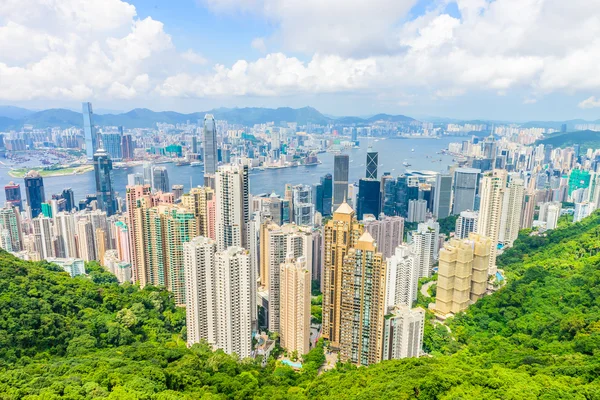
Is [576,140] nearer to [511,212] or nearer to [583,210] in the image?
[583,210]

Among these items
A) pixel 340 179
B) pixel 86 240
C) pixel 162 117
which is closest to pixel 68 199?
pixel 86 240

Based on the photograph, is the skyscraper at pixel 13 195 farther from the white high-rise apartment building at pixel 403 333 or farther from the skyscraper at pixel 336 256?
the white high-rise apartment building at pixel 403 333

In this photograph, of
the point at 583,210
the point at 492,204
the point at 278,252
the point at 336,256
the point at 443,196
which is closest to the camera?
the point at 336,256

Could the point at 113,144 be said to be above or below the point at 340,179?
above

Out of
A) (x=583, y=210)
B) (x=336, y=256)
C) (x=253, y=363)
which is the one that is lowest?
(x=253, y=363)

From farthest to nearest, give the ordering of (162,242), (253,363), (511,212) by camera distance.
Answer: (511,212) → (162,242) → (253,363)

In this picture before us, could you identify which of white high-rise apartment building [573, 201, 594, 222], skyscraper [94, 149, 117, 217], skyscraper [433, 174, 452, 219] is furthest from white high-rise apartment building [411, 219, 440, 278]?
skyscraper [94, 149, 117, 217]

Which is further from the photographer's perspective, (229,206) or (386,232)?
(386,232)
